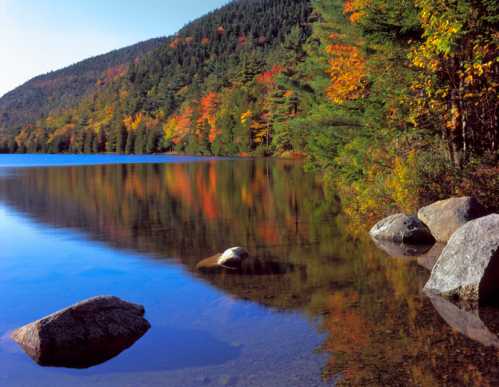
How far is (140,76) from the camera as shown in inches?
6767


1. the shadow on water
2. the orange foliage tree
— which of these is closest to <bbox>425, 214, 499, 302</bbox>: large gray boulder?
the shadow on water

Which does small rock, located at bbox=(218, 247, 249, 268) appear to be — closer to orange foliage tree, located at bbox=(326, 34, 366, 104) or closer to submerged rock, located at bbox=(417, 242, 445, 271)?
submerged rock, located at bbox=(417, 242, 445, 271)

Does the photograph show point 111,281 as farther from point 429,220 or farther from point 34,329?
point 429,220

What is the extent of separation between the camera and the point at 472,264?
8.47 m

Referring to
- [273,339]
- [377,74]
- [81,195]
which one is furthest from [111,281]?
[81,195]

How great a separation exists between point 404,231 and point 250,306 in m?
6.43

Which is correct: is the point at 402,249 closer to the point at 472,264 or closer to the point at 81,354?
the point at 472,264

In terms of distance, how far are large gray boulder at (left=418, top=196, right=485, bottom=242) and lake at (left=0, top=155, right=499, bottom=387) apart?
170 cm

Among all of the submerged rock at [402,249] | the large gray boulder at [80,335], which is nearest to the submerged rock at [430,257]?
the submerged rock at [402,249]

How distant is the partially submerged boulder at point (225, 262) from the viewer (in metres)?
11.3

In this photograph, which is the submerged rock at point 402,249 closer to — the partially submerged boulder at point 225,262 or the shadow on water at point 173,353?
the partially submerged boulder at point 225,262

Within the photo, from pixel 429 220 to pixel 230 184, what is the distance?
66.9 feet

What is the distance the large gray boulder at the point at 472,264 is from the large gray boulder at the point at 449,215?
13.6ft

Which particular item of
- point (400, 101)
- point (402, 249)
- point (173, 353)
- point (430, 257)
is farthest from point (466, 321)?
point (400, 101)
